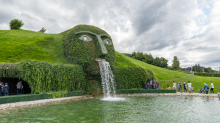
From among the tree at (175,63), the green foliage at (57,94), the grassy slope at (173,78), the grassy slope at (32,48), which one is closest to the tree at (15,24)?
the grassy slope at (32,48)

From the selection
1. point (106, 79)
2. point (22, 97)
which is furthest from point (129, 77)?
point (22, 97)

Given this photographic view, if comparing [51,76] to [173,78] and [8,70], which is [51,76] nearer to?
[8,70]

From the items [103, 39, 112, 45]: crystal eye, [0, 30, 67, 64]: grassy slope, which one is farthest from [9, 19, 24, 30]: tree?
[103, 39, 112, 45]: crystal eye

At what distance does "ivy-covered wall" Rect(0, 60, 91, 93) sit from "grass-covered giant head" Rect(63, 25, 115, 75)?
3.31 ft

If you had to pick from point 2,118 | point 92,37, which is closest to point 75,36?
point 92,37

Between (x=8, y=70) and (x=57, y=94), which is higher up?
(x=8, y=70)

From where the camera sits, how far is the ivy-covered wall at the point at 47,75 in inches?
461

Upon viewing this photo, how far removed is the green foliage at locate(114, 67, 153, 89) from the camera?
17.6 metres

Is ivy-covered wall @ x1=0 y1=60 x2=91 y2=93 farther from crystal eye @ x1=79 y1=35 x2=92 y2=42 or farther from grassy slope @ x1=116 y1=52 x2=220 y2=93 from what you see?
grassy slope @ x1=116 y1=52 x2=220 y2=93

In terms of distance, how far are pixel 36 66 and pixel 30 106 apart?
3.29m

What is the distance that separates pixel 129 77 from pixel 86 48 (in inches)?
248

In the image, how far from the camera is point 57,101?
39.5 feet

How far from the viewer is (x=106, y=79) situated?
1620 centimetres

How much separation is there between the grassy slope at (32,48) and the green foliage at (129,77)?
6.48m
